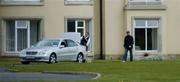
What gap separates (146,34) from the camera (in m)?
46.3

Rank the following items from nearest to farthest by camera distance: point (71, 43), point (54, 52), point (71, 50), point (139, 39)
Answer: point (54, 52)
point (71, 50)
point (71, 43)
point (139, 39)

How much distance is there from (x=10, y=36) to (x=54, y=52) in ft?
34.3

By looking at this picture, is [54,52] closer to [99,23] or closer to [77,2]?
[77,2]

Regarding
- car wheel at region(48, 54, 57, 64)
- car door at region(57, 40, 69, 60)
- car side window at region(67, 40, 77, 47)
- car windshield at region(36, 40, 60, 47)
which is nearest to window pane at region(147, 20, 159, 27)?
car side window at region(67, 40, 77, 47)

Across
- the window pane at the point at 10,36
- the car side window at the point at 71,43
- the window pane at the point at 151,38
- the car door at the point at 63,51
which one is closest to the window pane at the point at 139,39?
the window pane at the point at 151,38

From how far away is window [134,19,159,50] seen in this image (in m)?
46.1

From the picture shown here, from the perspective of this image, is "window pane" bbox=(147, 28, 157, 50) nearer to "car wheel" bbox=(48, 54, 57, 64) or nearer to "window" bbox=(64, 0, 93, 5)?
"window" bbox=(64, 0, 93, 5)

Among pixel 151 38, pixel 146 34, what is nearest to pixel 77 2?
pixel 146 34

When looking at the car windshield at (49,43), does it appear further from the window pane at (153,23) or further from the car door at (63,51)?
the window pane at (153,23)

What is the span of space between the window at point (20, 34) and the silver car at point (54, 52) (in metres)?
7.90

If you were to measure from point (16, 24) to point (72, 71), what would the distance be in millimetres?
18521

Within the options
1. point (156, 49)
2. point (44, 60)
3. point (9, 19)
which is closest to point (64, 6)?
point (9, 19)

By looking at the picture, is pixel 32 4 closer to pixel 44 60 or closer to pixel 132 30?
pixel 132 30

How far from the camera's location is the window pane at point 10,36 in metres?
45.0
